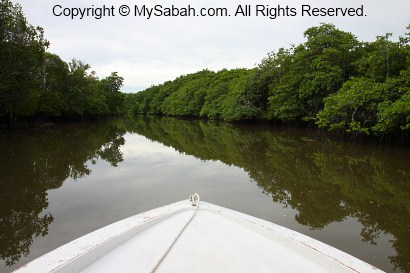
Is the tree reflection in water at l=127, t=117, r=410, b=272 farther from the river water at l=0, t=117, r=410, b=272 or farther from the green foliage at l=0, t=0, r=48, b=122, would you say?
A: the green foliage at l=0, t=0, r=48, b=122

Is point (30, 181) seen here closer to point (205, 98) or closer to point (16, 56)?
point (16, 56)

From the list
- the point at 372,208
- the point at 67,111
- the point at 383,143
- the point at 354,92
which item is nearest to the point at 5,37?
the point at 67,111

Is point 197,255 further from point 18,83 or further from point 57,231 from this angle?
point 18,83

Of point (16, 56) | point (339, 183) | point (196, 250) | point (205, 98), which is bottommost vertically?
point (339, 183)

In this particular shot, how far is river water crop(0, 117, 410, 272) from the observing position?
443 cm

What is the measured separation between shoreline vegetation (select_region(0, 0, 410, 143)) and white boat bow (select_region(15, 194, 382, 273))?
987cm

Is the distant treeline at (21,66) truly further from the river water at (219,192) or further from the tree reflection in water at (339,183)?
the tree reflection in water at (339,183)

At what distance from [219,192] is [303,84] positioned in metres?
16.4

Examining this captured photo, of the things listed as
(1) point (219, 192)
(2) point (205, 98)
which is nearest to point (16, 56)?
(1) point (219, 192)

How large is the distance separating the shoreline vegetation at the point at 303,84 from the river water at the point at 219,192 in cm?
239

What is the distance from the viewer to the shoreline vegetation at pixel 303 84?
13.0m

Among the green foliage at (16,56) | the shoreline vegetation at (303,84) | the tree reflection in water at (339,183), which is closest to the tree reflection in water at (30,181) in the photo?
the tree reflection in water at (339,183)

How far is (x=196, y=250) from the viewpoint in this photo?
7.89 ft

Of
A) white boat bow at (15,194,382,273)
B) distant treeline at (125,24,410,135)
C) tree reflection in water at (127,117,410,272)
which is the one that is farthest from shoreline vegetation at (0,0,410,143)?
white boat bow at (15,194,382,273)
